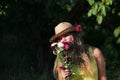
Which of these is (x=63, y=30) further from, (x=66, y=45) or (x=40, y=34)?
(x=40, y=34)

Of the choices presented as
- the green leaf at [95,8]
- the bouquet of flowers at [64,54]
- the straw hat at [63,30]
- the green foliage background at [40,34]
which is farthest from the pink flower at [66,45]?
the green foliage background at [40,34]

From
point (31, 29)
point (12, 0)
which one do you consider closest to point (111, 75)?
point (31, 29)

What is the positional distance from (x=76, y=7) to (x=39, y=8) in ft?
2.63

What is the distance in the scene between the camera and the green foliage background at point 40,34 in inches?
364

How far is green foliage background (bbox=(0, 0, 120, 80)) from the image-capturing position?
9234 mm

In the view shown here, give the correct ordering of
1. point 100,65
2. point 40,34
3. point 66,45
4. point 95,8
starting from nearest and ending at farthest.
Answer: point 66,45 → point 100,65 → point 95,8 → point 40,34

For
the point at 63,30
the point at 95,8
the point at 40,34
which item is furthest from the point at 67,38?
the point at 40,34

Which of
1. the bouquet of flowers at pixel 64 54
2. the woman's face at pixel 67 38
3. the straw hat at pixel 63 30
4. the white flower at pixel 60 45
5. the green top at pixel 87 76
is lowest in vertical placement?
the green top at pixel 87 76

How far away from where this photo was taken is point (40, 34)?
1018 centimetres

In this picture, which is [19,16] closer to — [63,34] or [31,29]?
[31,29]

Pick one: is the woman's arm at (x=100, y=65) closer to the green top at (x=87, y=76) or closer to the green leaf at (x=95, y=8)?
the green top at (x=87, y=76)

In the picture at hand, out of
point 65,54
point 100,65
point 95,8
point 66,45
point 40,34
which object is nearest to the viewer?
point 66,45

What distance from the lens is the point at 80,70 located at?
164 inches

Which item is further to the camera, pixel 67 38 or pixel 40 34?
pixel 40 34
